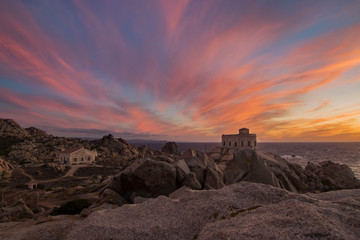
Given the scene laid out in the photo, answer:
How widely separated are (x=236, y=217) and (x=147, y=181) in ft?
42.0

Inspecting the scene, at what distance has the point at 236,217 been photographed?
749 cm

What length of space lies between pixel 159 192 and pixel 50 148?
115097 millimetres

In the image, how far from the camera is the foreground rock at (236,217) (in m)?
5.49

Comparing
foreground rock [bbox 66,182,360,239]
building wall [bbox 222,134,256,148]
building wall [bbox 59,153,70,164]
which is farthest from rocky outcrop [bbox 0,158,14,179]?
building wall [bbox 222,134,256,148]

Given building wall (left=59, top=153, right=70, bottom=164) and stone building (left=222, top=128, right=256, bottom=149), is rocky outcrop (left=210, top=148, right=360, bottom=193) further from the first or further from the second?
building wall (left=59, top=153, right=70, bottom=164)

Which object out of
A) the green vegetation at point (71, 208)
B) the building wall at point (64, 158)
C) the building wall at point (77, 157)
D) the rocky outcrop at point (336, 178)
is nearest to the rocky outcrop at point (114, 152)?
the building wall at point (77, 157)

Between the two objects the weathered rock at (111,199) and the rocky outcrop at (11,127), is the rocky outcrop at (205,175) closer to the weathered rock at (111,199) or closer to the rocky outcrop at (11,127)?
the weathered rock at (111,199)

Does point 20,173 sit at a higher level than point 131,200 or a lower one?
lower

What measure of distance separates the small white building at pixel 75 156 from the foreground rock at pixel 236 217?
87324 millimetres

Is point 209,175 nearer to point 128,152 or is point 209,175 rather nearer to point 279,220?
point 279,220

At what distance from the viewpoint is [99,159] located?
3794 inches

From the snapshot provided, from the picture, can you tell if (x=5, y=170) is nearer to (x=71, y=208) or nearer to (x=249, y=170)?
(x=71, y=208)

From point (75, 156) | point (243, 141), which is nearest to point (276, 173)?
point (243, 141)

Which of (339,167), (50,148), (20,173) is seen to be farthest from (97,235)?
(50,148)
